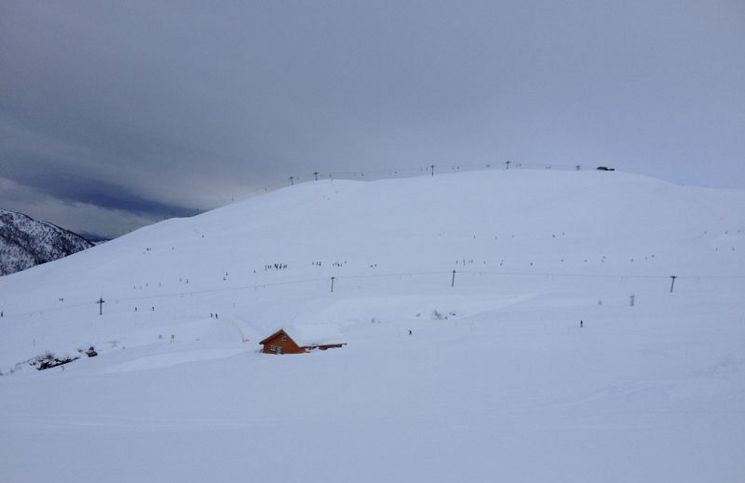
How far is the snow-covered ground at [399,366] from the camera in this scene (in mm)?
4223

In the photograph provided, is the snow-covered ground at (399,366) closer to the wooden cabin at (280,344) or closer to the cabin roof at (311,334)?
the cabin roof at (311,334)

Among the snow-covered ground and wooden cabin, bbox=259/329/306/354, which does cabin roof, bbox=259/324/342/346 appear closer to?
wooden cabin, bbox=259/329/306/354

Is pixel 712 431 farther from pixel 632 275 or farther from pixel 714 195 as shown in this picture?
pixel 714 195

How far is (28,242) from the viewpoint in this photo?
163375mm

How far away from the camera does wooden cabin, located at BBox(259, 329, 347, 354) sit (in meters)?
14.3

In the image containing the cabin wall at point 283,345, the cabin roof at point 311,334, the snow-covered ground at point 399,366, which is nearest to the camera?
the snow-covered ground at point 399,366

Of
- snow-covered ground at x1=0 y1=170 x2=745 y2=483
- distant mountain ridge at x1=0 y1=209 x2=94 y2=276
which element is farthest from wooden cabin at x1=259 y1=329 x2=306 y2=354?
distant mountain ridge at x1=0 y1=209 x2=94 y2=276

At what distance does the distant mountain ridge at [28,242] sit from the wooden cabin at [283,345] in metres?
180

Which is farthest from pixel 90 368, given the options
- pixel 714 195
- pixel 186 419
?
pixel 714 195

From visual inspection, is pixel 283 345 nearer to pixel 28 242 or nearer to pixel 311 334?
pixel 311 334

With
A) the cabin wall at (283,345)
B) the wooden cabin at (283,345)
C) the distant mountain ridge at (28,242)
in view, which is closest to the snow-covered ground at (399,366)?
the wooden cabin at (283,345)

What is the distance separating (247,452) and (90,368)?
39.0 feet

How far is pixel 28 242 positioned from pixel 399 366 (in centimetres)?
21279

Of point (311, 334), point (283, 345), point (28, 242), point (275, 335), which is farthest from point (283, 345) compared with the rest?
point (28, 242)
